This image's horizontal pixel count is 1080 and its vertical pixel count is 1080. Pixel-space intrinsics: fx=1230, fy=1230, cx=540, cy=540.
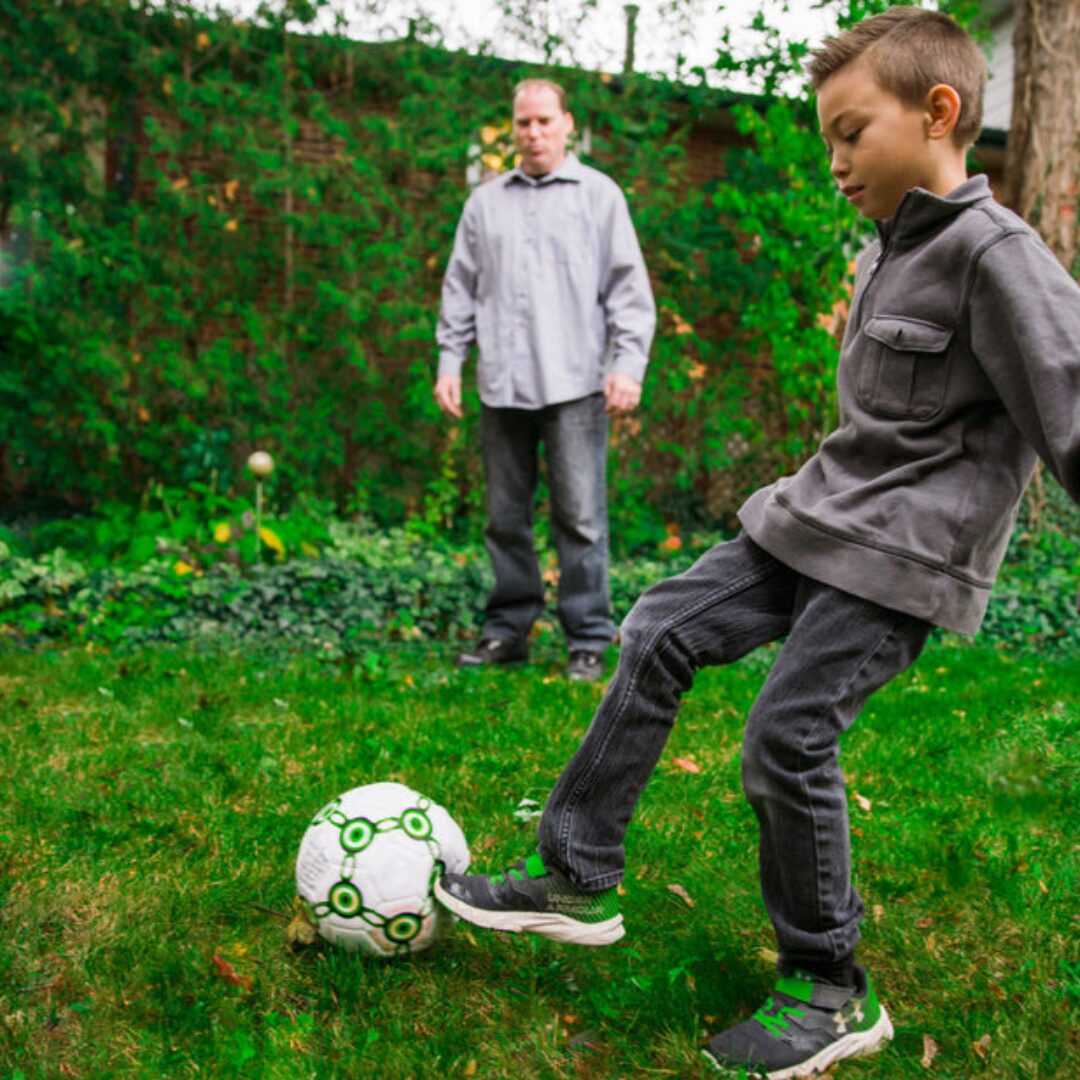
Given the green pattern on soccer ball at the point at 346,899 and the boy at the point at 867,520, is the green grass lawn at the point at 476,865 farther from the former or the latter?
the boy at the point at 867,520

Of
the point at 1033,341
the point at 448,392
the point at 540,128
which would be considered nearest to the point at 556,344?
the point at 448,392

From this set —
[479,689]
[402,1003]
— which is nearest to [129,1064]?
[402,1003]

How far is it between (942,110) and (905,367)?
43cm

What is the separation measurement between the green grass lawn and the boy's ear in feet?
3.59

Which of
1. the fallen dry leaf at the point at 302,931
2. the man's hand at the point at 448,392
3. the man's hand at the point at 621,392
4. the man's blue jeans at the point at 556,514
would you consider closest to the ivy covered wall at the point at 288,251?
the man's hand at the point at 448,392

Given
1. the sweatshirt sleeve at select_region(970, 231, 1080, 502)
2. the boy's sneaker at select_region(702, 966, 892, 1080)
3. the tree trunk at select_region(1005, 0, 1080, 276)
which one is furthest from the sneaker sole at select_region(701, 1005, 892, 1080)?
the tree trunk at select_region(1005, 0, 1080, 276)

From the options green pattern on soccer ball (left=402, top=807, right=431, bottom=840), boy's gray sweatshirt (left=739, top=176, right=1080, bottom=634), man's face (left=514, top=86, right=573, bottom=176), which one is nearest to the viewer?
boy's gray sweatshirt (left=739, top=176, right=1080, bottom=634)

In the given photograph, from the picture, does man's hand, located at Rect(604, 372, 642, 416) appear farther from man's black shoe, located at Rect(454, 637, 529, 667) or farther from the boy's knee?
the boy's knee

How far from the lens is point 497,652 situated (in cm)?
Result: 523

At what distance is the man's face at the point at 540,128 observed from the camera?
4.78 m

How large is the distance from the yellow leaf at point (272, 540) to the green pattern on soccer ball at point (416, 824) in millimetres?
4138

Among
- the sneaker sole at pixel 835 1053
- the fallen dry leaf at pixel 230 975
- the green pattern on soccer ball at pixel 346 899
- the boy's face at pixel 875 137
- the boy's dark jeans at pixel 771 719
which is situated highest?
the boy's face at pixel 875 137

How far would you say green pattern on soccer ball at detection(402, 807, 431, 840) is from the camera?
2564mm

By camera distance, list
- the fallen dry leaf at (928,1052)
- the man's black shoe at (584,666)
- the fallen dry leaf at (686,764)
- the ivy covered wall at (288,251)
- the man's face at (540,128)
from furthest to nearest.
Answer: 1. the ivy covered wall at (288,251)
2. the man's black shoe at (584,666)
3. the man's face at (540,128)
4. the fallen dry leaf at (686,764)
5. the fallen dry leaf at (928,1052)
